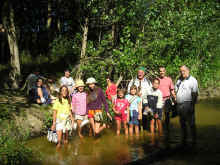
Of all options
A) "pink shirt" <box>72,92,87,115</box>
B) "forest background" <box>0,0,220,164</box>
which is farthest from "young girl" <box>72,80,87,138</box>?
"forest background" <box>0,0,220,164</box>

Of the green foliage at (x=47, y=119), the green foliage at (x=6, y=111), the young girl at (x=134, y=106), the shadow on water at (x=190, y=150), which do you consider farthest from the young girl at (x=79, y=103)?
the shadow on water at (x=190, y=150)

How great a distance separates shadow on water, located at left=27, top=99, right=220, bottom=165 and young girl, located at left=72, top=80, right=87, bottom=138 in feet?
2.45

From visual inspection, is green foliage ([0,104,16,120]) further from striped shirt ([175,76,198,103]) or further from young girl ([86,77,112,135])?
striped shirt ([175,76,198,103])

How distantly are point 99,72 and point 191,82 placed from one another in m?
5.98

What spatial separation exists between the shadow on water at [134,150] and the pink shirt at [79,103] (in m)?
0.91

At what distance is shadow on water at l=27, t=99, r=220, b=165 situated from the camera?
21.7 ft

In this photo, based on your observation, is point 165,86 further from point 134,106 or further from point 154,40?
point 154,40

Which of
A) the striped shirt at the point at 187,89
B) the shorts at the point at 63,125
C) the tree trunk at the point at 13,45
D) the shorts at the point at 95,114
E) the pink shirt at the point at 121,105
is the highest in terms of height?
the tree trunk at the point at 13,45

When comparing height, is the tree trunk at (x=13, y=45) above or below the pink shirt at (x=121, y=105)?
above

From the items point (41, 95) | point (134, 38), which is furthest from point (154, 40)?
point (41, 95)

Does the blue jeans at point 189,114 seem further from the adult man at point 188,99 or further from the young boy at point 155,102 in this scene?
the young boy at point 155,102

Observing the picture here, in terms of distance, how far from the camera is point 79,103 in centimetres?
958

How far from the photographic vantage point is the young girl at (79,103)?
9547 mm

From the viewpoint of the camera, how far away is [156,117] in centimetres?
987
